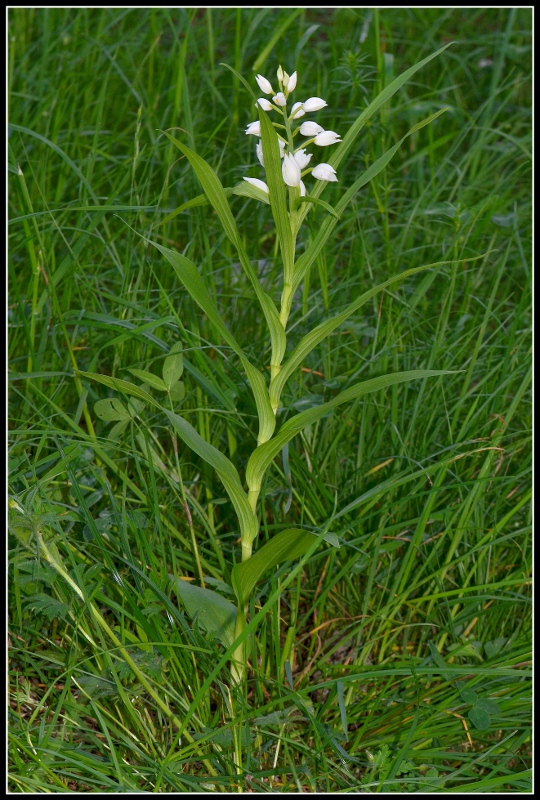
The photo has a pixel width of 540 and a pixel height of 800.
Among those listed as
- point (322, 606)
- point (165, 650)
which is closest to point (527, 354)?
point (322, 606)

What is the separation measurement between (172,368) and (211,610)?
15.0 inches

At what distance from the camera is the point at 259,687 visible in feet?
3.69

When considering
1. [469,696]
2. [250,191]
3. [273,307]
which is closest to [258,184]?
[250,191]

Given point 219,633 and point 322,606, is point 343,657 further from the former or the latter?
point 219,633

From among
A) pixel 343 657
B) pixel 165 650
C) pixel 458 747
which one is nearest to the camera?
pixel 165 650

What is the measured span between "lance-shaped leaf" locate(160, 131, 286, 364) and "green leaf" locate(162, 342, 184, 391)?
0.72ft

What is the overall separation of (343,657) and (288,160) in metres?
0.83

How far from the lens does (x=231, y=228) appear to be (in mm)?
1016

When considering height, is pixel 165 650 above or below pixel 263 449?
below

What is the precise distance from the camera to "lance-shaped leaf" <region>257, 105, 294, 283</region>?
0.89 m

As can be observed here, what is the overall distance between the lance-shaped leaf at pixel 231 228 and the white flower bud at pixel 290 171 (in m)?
0.09

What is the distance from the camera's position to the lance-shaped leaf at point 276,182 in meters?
0.89

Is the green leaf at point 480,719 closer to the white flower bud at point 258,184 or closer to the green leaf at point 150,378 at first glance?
the green leaf at point 150,378

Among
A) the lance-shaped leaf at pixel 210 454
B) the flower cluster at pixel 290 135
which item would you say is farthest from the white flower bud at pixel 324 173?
the lance-shaped leaf at pixel 210 454
